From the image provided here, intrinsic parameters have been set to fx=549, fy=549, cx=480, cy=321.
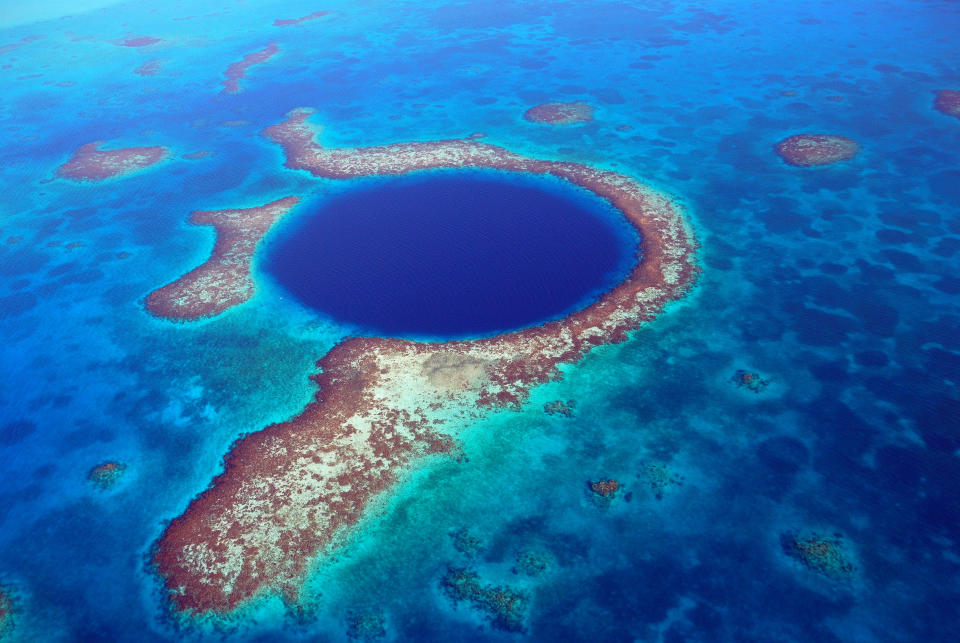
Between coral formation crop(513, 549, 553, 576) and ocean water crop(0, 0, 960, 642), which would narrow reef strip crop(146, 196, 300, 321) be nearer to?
ocean water crop(0, 0, 960, 642)

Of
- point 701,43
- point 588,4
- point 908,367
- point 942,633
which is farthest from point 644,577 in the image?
point 588,4

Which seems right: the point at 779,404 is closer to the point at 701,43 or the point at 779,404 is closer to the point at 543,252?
the point at 543,252

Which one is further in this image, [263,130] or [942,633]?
[263,130]

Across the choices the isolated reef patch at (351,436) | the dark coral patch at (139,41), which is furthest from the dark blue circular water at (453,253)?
the dark coral patch at (139,41)

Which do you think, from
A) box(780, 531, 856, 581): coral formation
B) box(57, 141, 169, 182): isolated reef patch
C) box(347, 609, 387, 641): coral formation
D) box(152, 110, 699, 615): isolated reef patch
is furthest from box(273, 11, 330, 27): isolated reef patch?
box(780, 531, 856, 581): coral formation

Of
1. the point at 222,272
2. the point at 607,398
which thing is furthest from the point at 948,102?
the point at 222,272

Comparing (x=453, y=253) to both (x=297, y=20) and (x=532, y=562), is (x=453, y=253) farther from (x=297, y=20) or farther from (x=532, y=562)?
(x=297, y=20)
